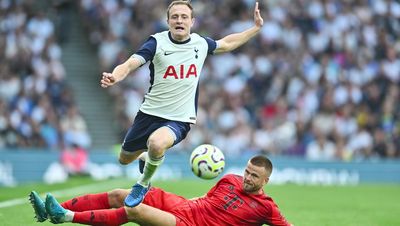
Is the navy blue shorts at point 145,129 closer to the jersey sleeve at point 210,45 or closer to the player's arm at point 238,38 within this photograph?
the jersey sleeve at point 210,45

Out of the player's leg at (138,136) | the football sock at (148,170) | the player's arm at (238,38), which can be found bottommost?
the football sock at (148,170)

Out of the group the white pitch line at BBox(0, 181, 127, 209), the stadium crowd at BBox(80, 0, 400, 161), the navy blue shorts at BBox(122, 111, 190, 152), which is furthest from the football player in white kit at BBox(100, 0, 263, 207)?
the stadium crowd at BBox(80, 0, 400, 161)

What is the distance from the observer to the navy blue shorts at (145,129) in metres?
11.1

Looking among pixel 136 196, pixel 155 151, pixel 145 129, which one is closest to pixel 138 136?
pixel 145 129

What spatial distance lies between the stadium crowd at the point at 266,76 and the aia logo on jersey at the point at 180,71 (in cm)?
1168

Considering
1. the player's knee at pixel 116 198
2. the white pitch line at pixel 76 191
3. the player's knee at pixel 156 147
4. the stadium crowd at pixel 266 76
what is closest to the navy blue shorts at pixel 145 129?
the player's knee at pixel 156 147

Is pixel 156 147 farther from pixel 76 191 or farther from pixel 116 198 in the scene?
pixel 76 191

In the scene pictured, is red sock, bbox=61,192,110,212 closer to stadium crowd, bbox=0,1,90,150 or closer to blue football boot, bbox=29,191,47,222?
blue football boot, bbox=29,191,47,222

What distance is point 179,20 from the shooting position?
11086 mm

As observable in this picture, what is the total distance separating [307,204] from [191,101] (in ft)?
17.8

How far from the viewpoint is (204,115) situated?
24516 millimetres

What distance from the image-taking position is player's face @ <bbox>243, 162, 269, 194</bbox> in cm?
964

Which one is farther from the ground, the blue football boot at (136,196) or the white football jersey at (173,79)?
the white football jersey at (173,79)

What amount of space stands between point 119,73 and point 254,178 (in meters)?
1.95
